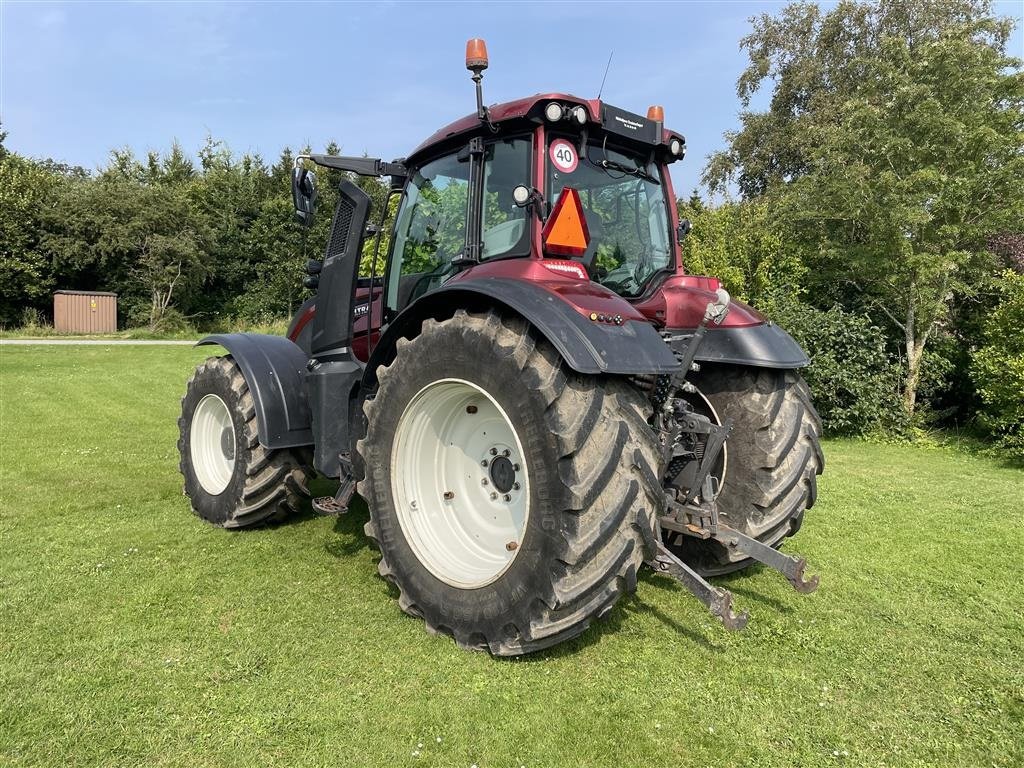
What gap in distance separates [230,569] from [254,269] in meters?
26.6

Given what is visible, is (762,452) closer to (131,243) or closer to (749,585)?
(749,585)

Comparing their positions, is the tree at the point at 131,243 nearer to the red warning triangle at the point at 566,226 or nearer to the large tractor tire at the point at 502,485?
the large tractor tire at the point at 502,485

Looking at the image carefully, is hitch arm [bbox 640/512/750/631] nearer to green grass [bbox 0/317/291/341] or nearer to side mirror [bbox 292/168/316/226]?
side mirror [bbox 292/168/316/226]

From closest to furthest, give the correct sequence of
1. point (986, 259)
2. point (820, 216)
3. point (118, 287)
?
1. point (986, 259)
2. point (820, 216)
3. point (118, 287)

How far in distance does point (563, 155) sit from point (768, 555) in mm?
2158

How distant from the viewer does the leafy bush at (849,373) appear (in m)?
9.09

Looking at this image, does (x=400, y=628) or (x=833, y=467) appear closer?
(x=400, y=628)

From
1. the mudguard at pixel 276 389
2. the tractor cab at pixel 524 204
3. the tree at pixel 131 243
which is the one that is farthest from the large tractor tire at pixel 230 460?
the tree at pixel 131 243

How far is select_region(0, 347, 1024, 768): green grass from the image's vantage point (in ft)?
7.61

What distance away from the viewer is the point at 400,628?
3.12m

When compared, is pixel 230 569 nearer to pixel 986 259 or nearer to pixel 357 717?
pixel 357 717

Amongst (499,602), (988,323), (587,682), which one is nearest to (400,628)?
(499,602)

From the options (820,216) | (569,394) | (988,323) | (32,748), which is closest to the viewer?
(32,748)

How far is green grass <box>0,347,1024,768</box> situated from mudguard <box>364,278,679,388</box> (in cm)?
131
